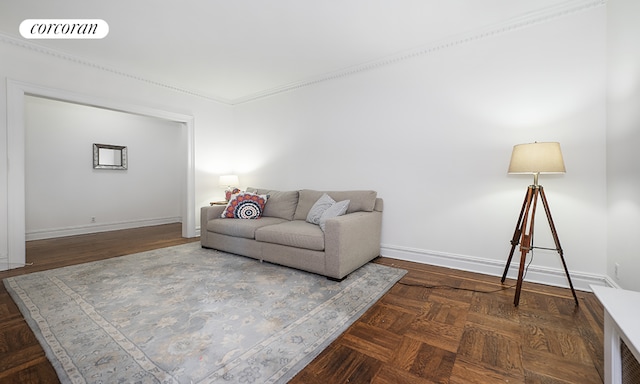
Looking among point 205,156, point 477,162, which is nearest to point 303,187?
point 205,156

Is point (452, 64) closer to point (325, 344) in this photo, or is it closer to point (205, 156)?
point (325, 344)

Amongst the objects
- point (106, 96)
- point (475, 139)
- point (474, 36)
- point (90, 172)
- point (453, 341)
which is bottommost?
point (453, 341)

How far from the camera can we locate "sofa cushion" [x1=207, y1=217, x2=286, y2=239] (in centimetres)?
316

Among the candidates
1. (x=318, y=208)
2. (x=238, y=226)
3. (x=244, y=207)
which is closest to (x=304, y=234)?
(x=318, y=208)

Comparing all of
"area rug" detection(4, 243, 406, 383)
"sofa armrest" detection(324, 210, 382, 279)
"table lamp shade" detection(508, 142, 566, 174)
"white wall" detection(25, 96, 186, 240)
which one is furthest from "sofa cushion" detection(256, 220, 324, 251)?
"white wall" detection(25, 96, 186, 240)

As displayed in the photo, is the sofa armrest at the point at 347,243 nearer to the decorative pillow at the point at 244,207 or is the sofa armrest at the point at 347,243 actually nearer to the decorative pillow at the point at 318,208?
the decorative pillow at the point at 318,208

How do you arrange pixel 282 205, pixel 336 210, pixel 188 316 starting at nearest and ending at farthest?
pixel 188 316
pixel 336 210
pixel 282 205

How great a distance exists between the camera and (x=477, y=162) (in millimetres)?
2734

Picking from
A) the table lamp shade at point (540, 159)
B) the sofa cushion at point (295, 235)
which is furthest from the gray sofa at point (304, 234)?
the table lamp shade at point (540, 159)

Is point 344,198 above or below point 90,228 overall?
above

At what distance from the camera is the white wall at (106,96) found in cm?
287

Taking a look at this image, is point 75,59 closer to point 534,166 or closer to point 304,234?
point 304,234

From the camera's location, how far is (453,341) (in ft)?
5.20

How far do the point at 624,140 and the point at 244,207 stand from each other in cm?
374
